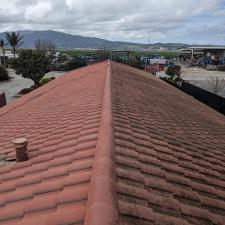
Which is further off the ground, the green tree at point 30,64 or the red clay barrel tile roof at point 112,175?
the red clay barrel tile roof at point 112,175

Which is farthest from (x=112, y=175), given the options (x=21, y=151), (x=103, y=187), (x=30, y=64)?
(x=30, y=64)

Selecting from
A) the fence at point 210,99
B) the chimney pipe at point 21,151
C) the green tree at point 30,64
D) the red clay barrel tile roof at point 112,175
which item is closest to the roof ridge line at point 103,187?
the red clay barrel tile roof at point 112,175

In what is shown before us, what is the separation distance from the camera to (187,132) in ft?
25.2

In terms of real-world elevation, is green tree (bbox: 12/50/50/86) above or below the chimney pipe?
below

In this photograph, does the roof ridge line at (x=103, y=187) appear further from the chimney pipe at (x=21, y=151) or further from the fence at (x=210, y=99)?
the fence at (x=210, y=99)

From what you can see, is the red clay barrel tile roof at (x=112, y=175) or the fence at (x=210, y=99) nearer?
the red clay barrel tile roof at (x=112, y=175)

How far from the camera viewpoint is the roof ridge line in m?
2.84

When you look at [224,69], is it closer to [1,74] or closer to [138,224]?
[1,74]

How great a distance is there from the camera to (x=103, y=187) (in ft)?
11.0

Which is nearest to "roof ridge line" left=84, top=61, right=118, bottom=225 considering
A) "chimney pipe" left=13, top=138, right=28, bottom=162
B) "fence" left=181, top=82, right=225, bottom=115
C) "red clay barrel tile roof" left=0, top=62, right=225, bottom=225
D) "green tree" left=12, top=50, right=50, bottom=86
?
"red clay barrel tile roof" left=0, top=62, right=225, bottom=225

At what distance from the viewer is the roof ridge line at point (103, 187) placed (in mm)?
2839

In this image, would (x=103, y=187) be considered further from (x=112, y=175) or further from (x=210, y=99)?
(x=210, y=99)

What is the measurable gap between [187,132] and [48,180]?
13.3 ft

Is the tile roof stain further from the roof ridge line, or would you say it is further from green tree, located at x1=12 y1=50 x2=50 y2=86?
green tree, located at x1=12 y1=50 x2=50 y2=86
